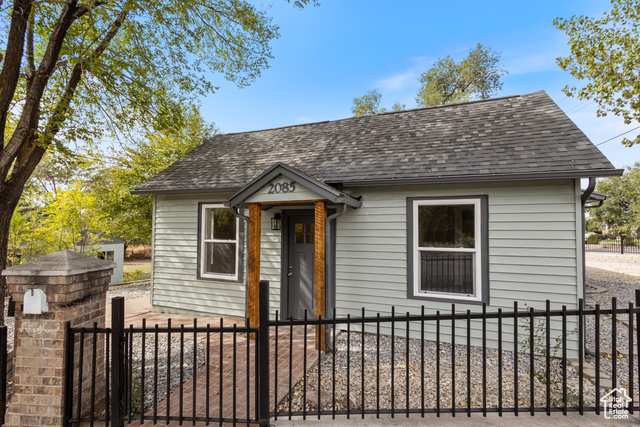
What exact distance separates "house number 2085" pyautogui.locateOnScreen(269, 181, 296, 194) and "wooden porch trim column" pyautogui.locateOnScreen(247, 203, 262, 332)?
0.47m

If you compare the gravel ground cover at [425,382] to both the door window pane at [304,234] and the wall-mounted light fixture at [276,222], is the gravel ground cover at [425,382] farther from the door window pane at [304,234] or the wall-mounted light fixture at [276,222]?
the wall-mounted light fixture at [276,222]

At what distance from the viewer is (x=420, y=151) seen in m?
5.56

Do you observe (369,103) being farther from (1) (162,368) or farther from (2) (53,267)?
(2) (53,267)

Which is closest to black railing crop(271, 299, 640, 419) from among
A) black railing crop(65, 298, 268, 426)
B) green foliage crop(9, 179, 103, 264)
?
black railing crop(65, 298, 268, 426)

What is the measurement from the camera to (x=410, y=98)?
22594mm

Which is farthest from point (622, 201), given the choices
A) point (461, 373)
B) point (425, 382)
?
point (425, 382)

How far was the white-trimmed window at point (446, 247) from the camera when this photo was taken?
4.85m

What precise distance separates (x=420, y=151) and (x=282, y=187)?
280 centimetres

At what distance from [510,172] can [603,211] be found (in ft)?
141

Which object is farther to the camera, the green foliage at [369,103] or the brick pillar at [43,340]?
the green foliage at [369,103]

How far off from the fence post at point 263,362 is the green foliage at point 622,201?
1576 inches

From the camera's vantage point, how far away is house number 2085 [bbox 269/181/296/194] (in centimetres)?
461

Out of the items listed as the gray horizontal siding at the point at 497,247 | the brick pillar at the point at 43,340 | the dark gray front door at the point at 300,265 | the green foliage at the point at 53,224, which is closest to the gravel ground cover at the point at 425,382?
the gray horizontal siding at the point at 497,247

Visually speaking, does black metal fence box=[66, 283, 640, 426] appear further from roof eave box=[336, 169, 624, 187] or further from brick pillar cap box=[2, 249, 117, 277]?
roof eave box=[336, 169, 624, 187]
